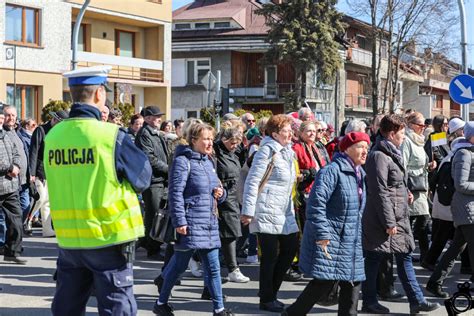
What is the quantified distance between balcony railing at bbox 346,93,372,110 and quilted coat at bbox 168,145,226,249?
52.6 metres

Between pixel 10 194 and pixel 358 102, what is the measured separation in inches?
2087

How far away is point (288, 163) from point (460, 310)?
2.20 m

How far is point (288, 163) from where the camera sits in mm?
8148

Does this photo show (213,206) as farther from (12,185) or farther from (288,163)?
(12,185)

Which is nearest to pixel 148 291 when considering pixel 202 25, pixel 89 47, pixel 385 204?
pixel 385 204

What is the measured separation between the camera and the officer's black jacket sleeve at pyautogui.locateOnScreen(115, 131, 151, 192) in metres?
4.93

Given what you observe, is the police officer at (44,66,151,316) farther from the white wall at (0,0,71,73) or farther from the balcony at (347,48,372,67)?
the balcony at (347,48,372,67)

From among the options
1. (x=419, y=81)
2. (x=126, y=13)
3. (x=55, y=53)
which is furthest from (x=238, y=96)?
(x=419, y=81)

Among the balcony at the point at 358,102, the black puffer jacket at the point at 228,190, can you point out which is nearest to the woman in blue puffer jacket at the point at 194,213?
the black puffer jacket at the point at 228,190

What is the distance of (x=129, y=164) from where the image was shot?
16.2ft

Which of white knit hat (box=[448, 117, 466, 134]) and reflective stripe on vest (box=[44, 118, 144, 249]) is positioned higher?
white knit hat (box=[448, 117, 466, 134])

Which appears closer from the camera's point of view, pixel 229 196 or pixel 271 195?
pixel 271 195

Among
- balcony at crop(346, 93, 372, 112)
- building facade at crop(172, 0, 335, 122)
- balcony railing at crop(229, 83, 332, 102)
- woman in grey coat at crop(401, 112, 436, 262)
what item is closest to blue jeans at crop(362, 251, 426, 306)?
woman in grey coat at crop(401, 112, 436, 262)

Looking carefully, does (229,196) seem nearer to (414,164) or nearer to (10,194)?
(414,164)
